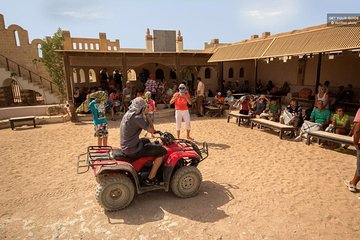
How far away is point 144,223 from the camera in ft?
12.3

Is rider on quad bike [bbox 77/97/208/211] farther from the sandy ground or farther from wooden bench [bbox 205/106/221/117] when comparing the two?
wooden bench [bbox 205/106/221/117]

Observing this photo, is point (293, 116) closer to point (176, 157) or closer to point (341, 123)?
point (341, 123)

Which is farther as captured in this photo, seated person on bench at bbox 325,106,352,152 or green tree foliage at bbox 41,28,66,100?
green tree foliage at bbox 41,28,66,100

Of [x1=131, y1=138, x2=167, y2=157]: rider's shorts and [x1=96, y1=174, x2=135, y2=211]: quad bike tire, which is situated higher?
[x1=131, y1=138, x2=167, y2=157]: rider's shorts

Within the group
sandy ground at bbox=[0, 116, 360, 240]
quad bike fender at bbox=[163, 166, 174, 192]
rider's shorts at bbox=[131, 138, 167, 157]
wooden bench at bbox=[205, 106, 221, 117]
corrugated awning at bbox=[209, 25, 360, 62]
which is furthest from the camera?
wooden bench at bbox=[205, 106, 221, 117]

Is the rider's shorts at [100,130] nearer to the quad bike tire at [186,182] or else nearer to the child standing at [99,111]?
the child standing at [99,111]

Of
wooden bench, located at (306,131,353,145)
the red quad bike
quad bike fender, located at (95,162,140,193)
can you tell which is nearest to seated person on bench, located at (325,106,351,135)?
wooden bench, located at (306,131,353,145)

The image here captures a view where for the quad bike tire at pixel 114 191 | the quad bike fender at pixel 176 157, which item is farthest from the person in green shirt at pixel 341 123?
the quad bike tire at pixel 114 191

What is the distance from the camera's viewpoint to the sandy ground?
3545 mm

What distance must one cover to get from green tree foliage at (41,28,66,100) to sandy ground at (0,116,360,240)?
1434cm

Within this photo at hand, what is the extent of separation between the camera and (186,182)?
438cm

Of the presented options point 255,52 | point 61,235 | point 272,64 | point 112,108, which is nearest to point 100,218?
point 61,235

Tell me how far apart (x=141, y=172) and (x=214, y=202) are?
1.43m

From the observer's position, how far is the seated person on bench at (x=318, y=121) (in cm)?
763
